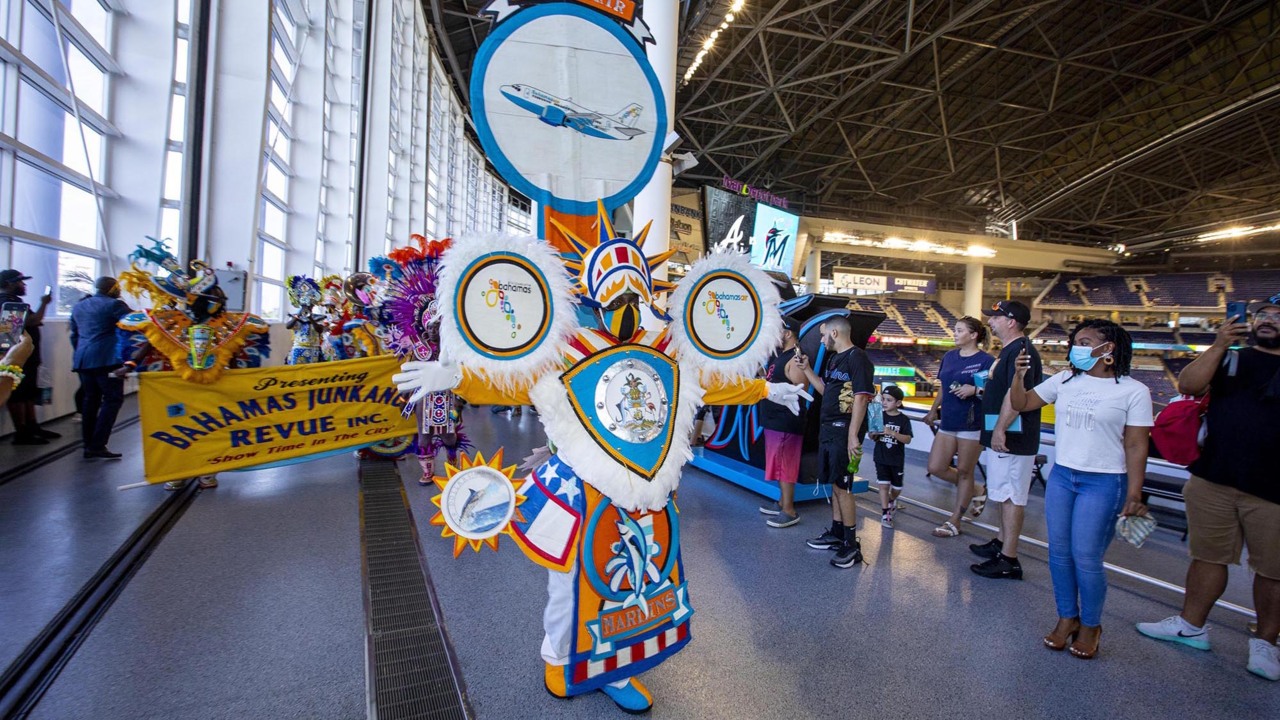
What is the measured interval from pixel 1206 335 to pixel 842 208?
1515 centimetres

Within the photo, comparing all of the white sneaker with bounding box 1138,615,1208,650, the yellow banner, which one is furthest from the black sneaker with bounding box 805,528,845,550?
the yellow banner

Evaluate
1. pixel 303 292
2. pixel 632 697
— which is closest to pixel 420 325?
pixel 632 697

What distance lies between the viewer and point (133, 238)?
5.54 meters

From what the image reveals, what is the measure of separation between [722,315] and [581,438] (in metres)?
A: 0.75

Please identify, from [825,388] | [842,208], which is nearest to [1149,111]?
[842,208]

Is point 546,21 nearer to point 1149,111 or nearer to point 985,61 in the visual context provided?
point 985,61

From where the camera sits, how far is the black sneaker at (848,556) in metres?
3.12

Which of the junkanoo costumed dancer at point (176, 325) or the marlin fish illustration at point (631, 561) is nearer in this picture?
the marlin fish illustration at point (631, 561)

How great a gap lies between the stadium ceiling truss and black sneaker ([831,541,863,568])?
886 cm

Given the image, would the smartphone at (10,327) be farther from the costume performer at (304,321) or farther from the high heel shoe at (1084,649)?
the high heel shoe at (1084,649)

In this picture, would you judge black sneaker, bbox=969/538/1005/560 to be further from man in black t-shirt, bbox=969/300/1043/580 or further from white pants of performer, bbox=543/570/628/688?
white pants of performer, bbox=543/570/628/688

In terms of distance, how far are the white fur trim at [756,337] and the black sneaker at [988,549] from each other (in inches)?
91.1

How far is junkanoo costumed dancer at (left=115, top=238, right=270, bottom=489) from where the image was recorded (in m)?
3.66

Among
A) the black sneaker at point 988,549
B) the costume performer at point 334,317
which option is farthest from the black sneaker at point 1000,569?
the costume performer at point 334,317
